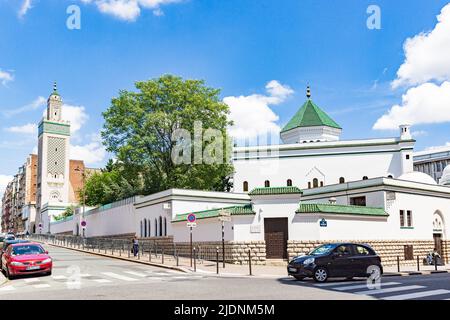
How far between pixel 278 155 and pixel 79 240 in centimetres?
2288

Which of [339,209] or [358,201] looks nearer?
[339,209]

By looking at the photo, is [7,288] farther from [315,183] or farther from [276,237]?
[315,183]

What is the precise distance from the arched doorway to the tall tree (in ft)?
64.4

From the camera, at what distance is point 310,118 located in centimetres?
5691

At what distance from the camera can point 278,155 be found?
51250 millimetres

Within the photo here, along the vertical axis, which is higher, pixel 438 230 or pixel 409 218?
pixel 409 218

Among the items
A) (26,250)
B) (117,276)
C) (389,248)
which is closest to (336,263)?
(117,276)

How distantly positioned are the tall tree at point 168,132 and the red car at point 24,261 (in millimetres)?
22526

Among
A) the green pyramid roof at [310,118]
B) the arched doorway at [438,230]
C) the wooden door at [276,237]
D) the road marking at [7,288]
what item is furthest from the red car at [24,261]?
the green pyramid roof at [310,118]

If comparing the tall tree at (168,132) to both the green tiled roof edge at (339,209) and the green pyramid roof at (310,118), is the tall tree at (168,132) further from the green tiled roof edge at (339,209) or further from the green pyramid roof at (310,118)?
the green tiled roof edge at (339,209)

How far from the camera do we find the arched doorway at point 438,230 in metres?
35.6

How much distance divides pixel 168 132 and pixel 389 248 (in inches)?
901

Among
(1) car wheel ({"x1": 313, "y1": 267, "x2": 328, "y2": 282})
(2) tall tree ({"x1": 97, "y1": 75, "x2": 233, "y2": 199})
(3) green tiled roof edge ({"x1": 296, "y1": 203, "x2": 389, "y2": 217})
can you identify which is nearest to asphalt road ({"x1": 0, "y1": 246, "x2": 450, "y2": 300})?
(1) car wheel ({"x1": 313, "y1": 267, "x2": 328, "y2": 282})
